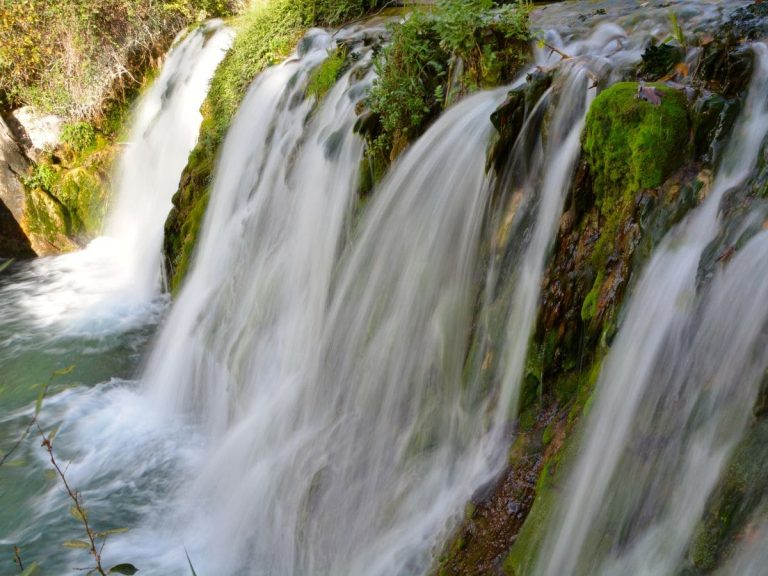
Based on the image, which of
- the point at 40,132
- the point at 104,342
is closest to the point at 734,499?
the point at 104,342

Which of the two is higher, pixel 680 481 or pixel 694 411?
pixel 694 411

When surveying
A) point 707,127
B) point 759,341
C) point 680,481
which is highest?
point 707,127

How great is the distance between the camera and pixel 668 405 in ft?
8.25

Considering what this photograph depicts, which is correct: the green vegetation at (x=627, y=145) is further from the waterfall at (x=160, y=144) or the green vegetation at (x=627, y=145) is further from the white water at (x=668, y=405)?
the waterfall at (x=160, y=144)

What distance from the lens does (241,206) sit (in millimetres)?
6562

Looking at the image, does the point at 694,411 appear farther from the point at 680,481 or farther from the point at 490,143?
the point at 490,143

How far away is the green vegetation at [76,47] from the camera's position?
10.8m

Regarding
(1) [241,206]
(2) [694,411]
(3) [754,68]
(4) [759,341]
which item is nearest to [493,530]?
(2) [694,411]

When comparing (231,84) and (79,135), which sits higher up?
(79,135)

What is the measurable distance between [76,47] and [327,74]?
6.64 meters

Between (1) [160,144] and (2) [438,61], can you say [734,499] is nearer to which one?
(2) [438,61]

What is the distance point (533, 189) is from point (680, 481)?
172cm

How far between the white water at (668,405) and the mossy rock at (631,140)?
0.77 ft

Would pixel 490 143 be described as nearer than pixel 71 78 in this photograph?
Yes
